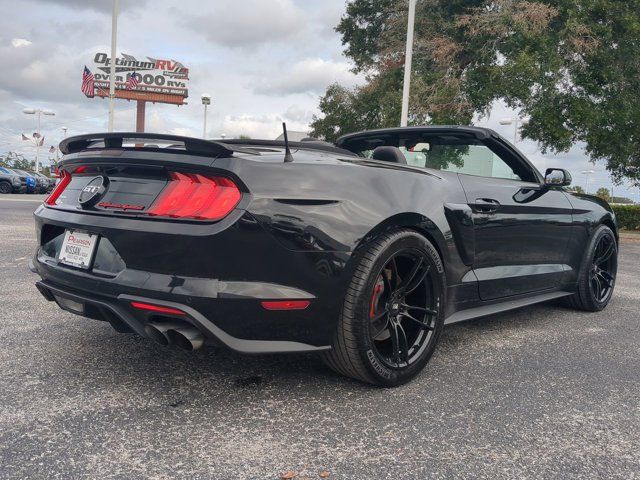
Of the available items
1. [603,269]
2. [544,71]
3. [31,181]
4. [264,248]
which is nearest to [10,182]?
[31,181]

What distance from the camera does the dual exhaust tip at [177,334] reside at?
2.14 m

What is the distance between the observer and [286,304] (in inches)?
87.4

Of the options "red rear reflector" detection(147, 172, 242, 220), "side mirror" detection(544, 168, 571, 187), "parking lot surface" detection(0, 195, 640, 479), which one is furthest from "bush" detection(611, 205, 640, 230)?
"red rear reflector" detection(147, 172, 242, 220)

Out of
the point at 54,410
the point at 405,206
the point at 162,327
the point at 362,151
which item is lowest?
the point at 54,410

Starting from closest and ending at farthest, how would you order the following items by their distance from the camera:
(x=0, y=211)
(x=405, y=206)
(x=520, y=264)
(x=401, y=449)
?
(x=401, y=449)
(x=405, y=206)
(x=520, y=264)
(x=0, y=211)

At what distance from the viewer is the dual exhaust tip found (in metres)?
2.14

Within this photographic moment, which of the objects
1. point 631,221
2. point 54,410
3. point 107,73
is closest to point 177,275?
point 54,410

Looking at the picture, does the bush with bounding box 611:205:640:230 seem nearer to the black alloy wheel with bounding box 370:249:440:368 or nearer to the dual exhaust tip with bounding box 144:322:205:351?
the black alloy wheel with bounding box 370:249:440:368

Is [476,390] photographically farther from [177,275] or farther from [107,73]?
[107,73]

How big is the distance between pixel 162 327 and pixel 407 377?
1.19m

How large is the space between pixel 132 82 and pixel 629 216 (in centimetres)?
4346

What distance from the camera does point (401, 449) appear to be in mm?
2004

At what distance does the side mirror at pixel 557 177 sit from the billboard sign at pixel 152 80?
164ft

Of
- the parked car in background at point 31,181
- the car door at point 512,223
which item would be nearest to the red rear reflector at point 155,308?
the car door at point 512,223
